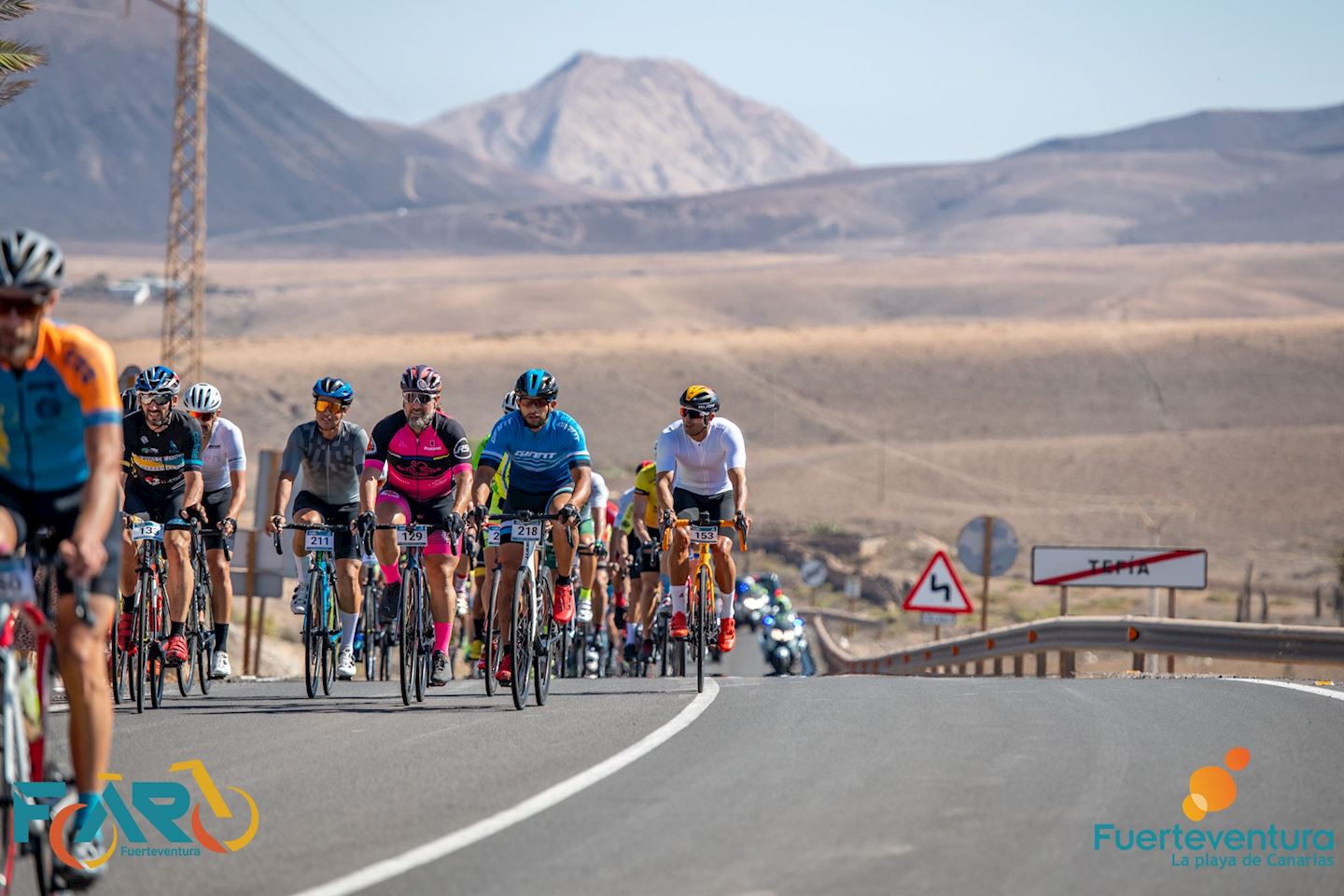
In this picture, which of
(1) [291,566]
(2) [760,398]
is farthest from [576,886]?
(2) [760,398]

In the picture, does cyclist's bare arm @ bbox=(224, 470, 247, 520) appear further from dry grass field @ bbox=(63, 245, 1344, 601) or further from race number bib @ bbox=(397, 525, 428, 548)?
dry grass field @ bbox=(63, 245, 1344, 601)

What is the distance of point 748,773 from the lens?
9.51m

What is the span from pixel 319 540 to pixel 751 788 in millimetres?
6516

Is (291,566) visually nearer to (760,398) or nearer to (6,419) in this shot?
(6,419)

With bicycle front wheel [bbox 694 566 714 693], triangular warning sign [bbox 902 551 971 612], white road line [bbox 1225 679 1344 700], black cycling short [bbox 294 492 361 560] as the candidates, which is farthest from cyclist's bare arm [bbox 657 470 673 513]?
triangular warning sign [bbox 902 551 971 612]

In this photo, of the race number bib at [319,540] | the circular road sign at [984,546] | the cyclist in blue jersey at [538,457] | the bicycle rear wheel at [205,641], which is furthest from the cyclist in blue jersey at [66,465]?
the circular road sign at [984,546]

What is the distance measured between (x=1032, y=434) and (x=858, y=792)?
87208 millimetres

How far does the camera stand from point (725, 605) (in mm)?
15648

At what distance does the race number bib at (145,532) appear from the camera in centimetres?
1288

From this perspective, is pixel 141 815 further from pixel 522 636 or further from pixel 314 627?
pixel 314 627

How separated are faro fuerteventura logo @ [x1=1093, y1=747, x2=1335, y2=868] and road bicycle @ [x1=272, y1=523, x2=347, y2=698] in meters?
7.80

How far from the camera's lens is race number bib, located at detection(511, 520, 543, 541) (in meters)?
13.0

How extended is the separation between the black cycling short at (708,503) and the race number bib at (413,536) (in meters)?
2.63

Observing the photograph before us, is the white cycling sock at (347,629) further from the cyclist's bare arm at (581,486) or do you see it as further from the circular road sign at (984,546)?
the circular road sign at (984,546)
